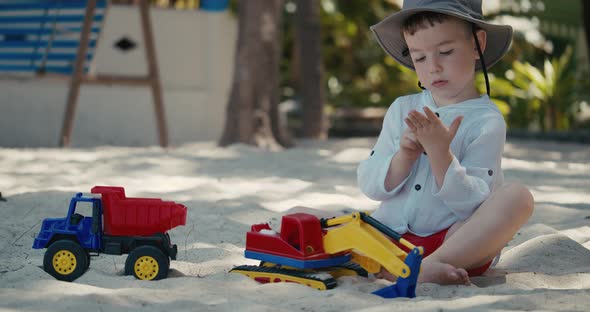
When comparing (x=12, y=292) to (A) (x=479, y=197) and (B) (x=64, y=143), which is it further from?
(B) (x=64, y=143)

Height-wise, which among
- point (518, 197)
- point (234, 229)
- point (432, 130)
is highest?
point (432, 130)

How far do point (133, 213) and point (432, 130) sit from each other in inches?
38.5

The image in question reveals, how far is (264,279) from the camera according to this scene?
253 cm

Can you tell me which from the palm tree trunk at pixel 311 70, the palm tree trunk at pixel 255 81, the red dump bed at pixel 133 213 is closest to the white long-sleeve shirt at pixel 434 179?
the red dump bed at pixel 133 213

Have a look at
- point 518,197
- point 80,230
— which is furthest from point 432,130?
point 80,230

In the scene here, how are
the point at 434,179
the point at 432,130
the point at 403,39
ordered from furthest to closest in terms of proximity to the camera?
the point at 403,39 < the point at 434,179 < the point at 432,130

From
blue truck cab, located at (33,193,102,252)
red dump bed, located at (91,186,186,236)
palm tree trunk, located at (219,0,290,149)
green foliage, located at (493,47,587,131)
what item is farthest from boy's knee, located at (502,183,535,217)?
green foliage, located at (493,47,587,131)

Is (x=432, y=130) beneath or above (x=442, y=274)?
above

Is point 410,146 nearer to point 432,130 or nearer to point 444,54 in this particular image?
point 432,130

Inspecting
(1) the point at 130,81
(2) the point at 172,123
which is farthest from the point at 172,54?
(1) the point at 130,81

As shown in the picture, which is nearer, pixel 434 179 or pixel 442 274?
pixel 442 274

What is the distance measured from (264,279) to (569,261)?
1.19m

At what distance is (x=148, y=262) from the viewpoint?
8.22 ft

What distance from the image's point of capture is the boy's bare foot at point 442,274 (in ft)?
8.01
